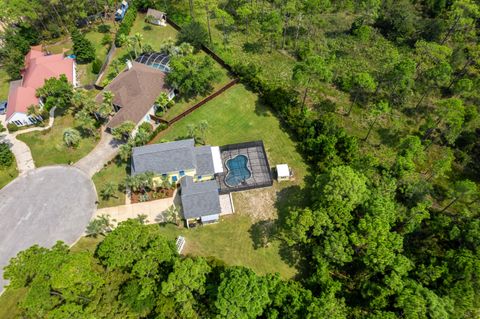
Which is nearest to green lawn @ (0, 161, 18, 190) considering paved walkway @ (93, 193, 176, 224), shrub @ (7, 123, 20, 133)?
shrub @ (7, 123, 20, 133)

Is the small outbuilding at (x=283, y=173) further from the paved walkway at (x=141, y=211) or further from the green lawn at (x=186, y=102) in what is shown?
the green lawn at (x=186, y=102)

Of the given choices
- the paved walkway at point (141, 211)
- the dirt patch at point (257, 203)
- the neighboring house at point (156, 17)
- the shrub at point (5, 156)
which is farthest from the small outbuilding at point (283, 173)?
the neighboring house at point (156, 17)

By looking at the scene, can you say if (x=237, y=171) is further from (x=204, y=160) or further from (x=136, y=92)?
(x=136, y=92)

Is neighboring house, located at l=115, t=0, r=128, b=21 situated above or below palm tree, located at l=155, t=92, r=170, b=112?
above

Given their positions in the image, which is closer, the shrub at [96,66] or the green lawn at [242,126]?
the green lawn at [242,126]

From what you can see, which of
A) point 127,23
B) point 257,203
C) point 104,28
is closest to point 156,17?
point 127,23

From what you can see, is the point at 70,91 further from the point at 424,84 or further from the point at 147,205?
the point at 424,84

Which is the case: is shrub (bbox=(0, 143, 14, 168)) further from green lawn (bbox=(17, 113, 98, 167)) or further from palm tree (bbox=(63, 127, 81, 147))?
palm tree (bbox=(63, 127, 81, 147))
